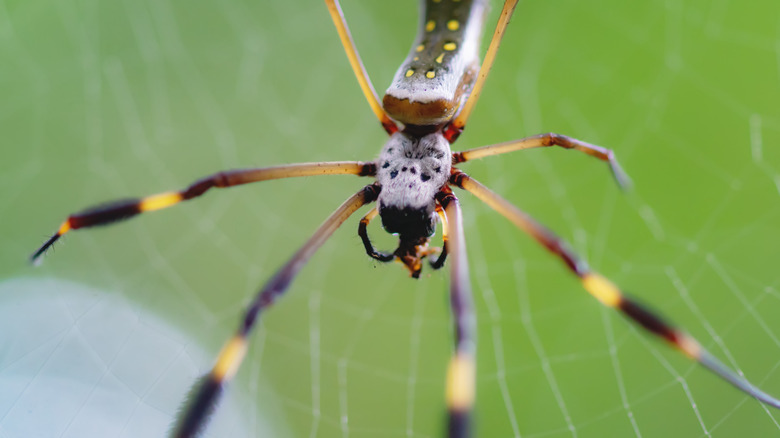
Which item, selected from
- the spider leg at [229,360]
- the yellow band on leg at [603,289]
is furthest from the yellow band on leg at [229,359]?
the yellow band on leg at [603,289]

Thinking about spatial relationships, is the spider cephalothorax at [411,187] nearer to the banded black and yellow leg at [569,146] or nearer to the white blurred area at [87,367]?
the banded black and yellow leg at [569,146]

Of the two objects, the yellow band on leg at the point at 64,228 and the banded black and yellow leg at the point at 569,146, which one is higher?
the yellow band on leg at the point at 64,228

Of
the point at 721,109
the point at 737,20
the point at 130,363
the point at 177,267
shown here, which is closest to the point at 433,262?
the point at 130,363

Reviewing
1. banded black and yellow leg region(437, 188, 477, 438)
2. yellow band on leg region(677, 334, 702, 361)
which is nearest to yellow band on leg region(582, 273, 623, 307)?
yellow band on leg region(677, 334, 702, 361)

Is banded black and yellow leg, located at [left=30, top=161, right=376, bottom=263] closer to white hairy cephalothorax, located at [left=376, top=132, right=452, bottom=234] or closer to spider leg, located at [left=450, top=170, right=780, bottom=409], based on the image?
white hairy cephalothorax, located at [left=376, top=132, right=452, bottom=234]

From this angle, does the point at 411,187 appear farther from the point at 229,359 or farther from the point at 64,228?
the point at 64,228
